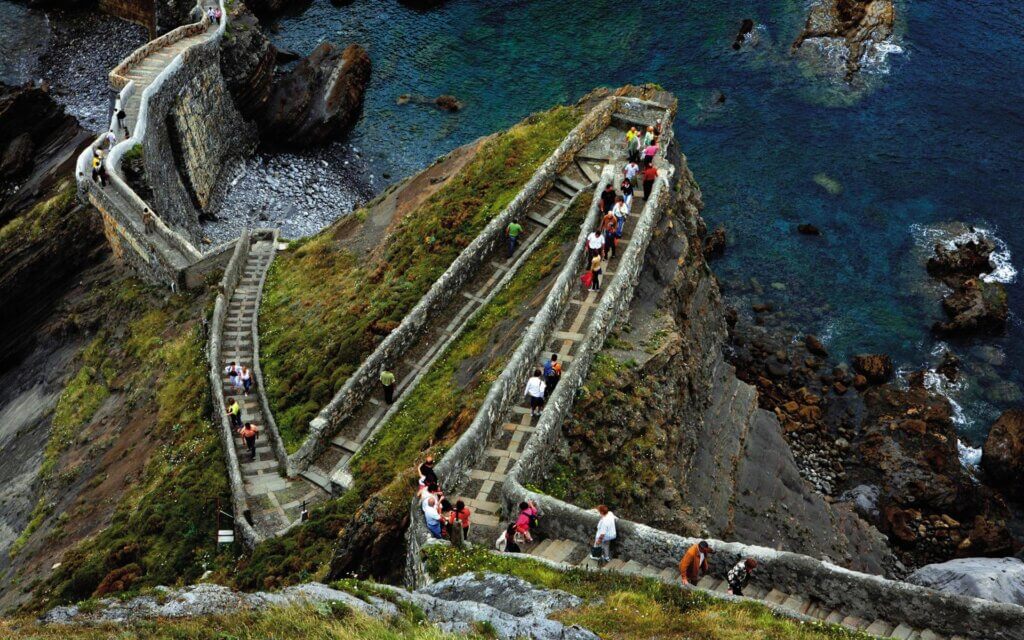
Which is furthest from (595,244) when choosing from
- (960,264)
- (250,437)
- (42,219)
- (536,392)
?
(42,219)

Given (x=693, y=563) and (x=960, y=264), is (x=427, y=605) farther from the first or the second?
(x=960, y=264)

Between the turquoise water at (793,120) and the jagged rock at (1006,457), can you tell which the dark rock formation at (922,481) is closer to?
the jagged rock at (1006,457)

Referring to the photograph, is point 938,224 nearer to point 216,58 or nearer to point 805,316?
point 805,316

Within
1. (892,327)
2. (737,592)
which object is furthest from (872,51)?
(737,592)

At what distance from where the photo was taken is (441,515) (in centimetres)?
2441

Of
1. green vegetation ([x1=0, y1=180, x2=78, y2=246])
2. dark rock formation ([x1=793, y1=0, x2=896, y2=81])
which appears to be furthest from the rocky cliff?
green vegetation ([x1=0, y1=180, x2=78, y2=246])

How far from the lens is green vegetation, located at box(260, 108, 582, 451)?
38.4 meters

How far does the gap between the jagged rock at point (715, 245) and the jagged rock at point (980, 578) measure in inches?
1041

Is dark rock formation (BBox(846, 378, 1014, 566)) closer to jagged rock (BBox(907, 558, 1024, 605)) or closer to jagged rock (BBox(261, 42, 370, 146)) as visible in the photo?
jagged rock (BBox(907, 558, 1024, 605))

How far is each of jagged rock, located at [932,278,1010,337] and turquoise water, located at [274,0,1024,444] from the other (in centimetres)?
82

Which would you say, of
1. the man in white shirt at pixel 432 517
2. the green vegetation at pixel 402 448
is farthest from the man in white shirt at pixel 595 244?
the man in white shirt at pixel 432 517

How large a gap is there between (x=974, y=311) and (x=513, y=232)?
29.2m

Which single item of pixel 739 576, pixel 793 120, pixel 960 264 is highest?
pixel 739 576

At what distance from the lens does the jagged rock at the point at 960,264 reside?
55656 mm
